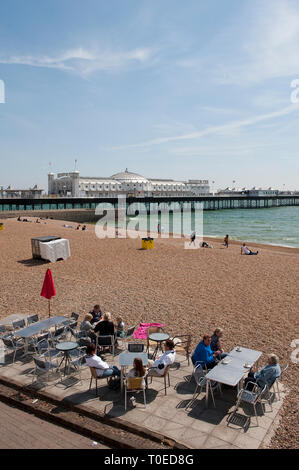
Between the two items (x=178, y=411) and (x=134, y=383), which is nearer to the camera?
(x=178, y=411)

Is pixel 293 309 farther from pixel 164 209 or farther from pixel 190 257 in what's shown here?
pixel 164 209

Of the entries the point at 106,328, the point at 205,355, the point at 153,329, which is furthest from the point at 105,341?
the point at 205,355

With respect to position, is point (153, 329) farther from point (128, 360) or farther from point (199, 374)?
point (199, 374)

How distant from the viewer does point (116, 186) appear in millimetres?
110625

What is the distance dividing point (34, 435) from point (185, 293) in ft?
22.7

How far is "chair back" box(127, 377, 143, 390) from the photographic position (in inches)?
184

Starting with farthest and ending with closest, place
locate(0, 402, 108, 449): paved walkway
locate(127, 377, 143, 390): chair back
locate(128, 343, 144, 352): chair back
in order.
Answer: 1. locate(128, 343, 144, 352): chair back
2. locate(127, 377, 143, 390): chair back
3. locate(0, 402, 108, 449): paved walkway

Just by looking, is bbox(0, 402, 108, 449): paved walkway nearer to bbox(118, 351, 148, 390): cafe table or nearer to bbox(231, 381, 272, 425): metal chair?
bbox(118, 351, 148, 390): cafe table

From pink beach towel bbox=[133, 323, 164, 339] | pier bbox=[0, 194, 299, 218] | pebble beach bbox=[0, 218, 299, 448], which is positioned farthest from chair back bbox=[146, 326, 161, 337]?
pier bbox=[0, 194, 299, 218]

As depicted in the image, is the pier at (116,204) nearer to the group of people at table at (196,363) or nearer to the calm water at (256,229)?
the calm water at (256,229)

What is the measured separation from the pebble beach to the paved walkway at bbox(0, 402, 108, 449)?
2.35 metres

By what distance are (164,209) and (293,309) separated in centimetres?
7263

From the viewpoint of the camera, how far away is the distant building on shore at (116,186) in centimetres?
9575
